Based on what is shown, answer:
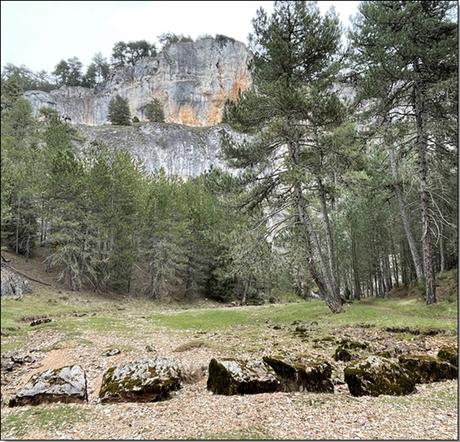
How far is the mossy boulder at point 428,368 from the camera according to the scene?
32.1 feet

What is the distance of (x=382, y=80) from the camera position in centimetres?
1988

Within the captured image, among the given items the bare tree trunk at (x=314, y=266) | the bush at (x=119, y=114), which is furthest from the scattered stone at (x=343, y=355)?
the bush at (x=119, y=114)

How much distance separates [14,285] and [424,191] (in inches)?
1121

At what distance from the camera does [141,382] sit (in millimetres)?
8688

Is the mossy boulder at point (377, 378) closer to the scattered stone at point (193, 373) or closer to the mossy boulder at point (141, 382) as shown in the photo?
the scattered stone at point (193, 373)

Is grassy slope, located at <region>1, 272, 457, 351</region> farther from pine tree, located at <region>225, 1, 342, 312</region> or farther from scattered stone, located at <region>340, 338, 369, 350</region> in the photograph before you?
scattered stone, located at <region>340, 338, 369, 350</region>

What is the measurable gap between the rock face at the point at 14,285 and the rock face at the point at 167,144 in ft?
186

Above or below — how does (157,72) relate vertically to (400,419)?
above

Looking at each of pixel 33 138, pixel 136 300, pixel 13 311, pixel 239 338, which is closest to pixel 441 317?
pixel 239 338

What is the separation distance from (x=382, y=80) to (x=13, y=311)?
24893mm

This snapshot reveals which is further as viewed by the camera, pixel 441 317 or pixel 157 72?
pixel 157 72

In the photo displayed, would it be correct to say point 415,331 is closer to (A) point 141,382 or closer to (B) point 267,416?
(B) point 267,416

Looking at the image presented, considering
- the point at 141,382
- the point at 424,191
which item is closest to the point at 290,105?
the point at 424,191

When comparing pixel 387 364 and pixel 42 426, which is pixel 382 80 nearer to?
pixel 387 364
